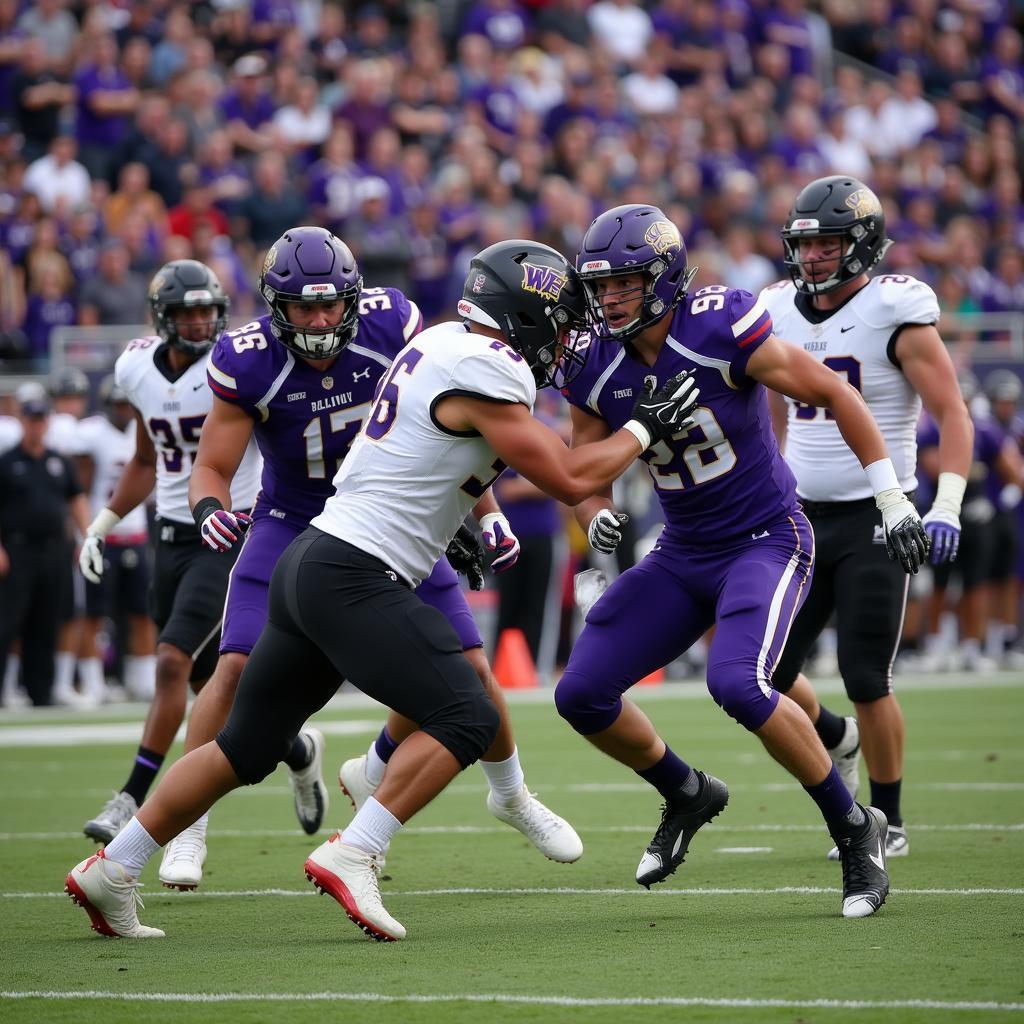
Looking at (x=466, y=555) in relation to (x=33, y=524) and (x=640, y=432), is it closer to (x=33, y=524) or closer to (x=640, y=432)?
(x=640, y=432)

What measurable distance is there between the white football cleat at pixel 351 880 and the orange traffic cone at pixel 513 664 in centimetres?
804

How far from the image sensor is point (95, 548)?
682cm

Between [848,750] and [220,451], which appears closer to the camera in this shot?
[220,451]

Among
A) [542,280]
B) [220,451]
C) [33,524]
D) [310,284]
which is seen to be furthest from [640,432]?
[33,524]

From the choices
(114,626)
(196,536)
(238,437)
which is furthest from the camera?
(114,626)

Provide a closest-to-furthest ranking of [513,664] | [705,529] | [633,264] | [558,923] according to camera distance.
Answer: [558,923] → [633,264] → [705,529] → [513,664]

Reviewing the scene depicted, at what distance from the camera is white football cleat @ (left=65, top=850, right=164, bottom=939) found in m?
4.80

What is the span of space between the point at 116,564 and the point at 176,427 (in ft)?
19.0

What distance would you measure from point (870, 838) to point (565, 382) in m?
1.56

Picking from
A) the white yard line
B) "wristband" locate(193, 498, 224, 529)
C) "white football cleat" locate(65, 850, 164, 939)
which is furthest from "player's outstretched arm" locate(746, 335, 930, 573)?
"white football cleat" locate(65, 850, 164, 939)

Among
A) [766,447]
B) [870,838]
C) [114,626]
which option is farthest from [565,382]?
[114,626]

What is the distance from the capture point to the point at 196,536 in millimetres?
6746

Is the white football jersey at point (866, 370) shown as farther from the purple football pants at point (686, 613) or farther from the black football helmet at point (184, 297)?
the black football helmet at point (184, 297)

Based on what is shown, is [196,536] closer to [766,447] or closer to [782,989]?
[766,447]
